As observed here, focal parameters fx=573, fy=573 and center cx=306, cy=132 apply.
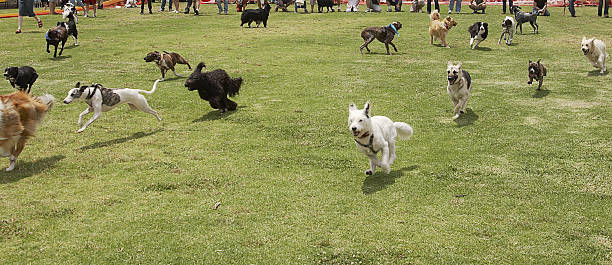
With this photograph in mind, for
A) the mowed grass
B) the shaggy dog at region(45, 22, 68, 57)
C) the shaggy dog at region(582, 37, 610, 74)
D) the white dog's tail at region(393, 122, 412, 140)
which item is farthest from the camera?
the shaggy dog at region(45, 22, 68, 57)

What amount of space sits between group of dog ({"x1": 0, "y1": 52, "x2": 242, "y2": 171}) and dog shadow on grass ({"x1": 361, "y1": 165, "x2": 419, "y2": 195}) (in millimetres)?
5104

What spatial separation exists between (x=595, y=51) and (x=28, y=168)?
1425 cm

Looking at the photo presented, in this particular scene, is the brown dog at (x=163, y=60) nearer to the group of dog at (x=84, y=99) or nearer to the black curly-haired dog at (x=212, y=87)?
the group of dog at (x=84, y=99)

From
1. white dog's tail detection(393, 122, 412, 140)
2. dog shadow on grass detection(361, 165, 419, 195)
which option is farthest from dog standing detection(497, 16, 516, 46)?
dog shadow on grass detection(361, 165, 419, 195)

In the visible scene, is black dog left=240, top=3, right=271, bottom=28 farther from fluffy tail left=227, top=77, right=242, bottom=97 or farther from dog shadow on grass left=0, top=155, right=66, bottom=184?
dog shadow on grass left=0, top=155, right=66, bottom=184

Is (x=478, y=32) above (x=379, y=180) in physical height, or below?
above

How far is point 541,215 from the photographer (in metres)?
7.04

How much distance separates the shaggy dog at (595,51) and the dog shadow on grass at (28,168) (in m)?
13.2

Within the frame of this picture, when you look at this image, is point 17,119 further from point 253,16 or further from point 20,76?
point 253,16

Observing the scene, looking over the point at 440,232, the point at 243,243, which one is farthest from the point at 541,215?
the point at 243,243

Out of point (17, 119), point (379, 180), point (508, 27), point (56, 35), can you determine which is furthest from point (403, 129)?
point (56, 35)

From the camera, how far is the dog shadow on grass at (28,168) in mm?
8807

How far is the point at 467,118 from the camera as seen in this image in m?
11.8

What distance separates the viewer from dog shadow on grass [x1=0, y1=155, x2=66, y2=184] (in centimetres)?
881
